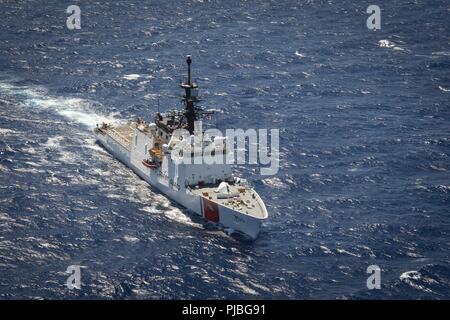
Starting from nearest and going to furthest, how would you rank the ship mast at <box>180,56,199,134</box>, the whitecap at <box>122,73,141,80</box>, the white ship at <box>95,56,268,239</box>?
the white ship at <box>95,56,268,239</box> → the ship mast at <box>180,56,199,134</box> → the whitecap at <box>122,73,141,80</box>

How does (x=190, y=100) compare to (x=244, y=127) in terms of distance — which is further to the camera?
(x=244, y=127)

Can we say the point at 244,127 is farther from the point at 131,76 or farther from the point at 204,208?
the point at 131,76

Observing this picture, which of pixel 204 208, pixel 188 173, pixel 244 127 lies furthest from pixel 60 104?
pixel 204 208

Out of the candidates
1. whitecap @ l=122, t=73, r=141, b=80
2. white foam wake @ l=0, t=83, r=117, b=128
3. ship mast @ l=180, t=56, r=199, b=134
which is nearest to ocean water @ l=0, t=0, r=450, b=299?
white foam wake @ l=0, t=83, r=117, b=128

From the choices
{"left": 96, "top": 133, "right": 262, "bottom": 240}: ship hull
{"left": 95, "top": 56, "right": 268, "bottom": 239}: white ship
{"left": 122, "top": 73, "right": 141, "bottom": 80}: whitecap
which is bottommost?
{"left": 96, "top": 133, "right": 262, "bottom": 240}: ship hull

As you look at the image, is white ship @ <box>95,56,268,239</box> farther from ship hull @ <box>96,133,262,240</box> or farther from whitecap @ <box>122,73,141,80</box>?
whitecap @ <box>122,73,141,80</box>

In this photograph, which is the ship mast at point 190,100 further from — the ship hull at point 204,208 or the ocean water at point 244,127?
the ocean water at point 244,127

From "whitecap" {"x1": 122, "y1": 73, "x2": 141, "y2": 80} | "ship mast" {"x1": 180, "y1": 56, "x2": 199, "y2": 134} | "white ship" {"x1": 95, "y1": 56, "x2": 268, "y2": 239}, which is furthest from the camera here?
"whitecap" {"x1": 122, "y1": 73, "x2": 141, "y2": 80}

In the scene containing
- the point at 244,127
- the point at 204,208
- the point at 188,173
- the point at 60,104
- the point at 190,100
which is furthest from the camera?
the point at 60,104
